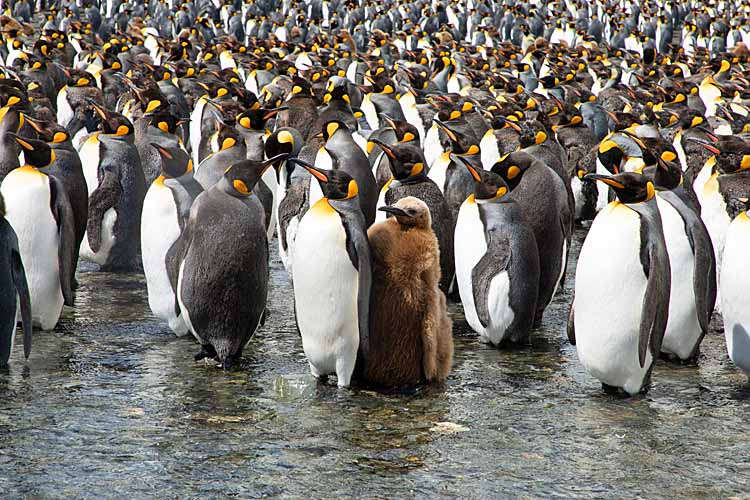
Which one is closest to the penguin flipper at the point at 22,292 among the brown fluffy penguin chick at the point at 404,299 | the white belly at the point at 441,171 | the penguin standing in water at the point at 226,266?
the penguin standing in water at the point at 226,266

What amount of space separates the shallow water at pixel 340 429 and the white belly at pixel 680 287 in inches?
7.1

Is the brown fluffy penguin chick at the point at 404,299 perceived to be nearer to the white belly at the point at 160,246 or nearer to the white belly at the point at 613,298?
the white belly at the point at 613,298

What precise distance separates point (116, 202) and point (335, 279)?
3.07 m

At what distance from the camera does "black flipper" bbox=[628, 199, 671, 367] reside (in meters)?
5.23

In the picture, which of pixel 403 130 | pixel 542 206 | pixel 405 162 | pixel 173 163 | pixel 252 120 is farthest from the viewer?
→ pixel 252 120

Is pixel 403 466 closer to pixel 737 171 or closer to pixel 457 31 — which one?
pixel 737 171

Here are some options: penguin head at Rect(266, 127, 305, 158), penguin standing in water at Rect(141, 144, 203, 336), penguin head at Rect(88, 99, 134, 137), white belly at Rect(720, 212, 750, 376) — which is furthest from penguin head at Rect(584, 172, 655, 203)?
penguin head at Rect(88, 99, 134, 137)

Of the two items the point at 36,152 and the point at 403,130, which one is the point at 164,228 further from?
the point at 403,130

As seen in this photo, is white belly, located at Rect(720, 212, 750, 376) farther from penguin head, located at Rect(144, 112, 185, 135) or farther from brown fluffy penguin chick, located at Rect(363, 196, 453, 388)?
penguin head, located at Rect(144, 112, 185, 135)

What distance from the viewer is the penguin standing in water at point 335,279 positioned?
5.18 metres

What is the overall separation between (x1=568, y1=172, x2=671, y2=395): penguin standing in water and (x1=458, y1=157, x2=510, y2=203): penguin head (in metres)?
1.13

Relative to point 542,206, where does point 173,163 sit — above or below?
above

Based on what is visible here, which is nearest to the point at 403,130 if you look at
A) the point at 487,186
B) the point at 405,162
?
the point at 405,162

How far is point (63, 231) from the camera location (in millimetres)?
6293
